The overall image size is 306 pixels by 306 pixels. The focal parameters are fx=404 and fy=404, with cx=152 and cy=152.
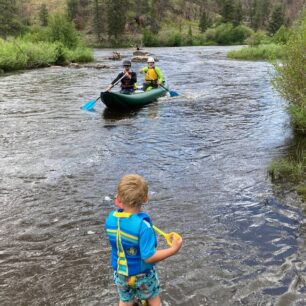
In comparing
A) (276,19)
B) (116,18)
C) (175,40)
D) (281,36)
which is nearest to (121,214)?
(281,36)

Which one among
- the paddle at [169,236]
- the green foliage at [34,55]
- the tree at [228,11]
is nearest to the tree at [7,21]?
the green foliage at [34,55]

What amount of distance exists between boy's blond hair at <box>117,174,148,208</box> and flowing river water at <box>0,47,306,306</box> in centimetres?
140

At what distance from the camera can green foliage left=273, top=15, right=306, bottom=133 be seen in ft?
26.0

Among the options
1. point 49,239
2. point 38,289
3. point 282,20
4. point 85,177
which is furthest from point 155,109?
point 282,20

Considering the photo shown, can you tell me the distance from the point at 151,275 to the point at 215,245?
6.13 ft

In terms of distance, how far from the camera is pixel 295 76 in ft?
26.3

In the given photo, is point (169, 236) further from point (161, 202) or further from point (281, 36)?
point (281, 36)

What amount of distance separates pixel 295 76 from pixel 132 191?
6529 mm

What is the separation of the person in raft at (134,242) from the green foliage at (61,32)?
30.2 meters

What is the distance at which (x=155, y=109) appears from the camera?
481 inches

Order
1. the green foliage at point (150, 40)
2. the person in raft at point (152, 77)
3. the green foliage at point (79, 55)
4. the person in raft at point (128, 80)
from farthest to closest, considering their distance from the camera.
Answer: the green foliage at point (150, 40) < the green foliage at point (79, 55) < the person in raft at point (152, 77) < the person in raft at point (128, 80)

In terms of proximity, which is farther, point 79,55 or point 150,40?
point 150,40

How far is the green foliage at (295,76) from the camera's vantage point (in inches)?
312

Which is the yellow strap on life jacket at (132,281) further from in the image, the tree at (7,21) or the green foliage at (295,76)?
the tree at (7,21)
